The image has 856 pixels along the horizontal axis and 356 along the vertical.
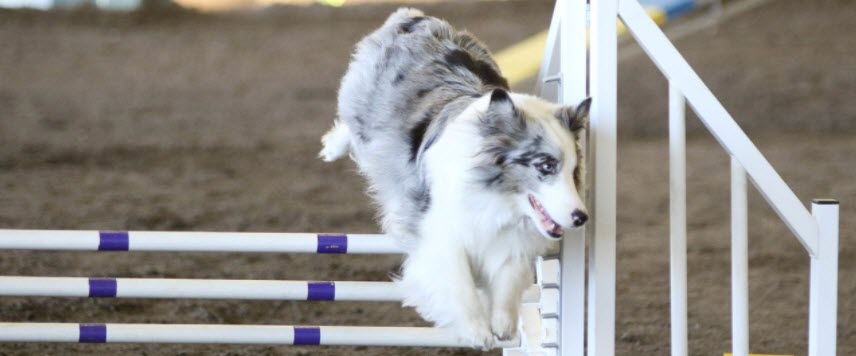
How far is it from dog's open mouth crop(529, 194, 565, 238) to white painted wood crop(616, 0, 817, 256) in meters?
0.42

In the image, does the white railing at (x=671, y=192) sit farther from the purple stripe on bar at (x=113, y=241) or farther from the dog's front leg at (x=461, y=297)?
the purple stripe on bar at (x=113, y=241)

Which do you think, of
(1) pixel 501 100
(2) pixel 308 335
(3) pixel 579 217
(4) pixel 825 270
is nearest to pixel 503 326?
(3) pixel 579 217

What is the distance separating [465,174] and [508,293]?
1.16 ft

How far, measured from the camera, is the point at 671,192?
2826 mm

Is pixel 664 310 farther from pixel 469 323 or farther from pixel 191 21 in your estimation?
pixel 191 21

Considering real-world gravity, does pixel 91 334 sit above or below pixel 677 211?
below

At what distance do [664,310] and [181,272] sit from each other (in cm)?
210

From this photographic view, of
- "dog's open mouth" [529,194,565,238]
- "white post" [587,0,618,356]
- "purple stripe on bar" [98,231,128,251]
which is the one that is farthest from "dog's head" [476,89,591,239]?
"purple stripe on bar" [98,231,128,251]

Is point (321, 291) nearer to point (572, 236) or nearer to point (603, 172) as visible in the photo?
point (572, 236)

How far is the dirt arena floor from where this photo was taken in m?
4.84

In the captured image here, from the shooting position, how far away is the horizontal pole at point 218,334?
10.7ft

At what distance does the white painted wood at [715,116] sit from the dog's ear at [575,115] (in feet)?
0.69

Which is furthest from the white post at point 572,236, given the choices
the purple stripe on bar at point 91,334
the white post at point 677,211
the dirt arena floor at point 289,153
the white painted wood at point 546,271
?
the dirt arena floor at point 289,153

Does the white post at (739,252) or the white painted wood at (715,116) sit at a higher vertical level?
the white painted wood at (715,116)
